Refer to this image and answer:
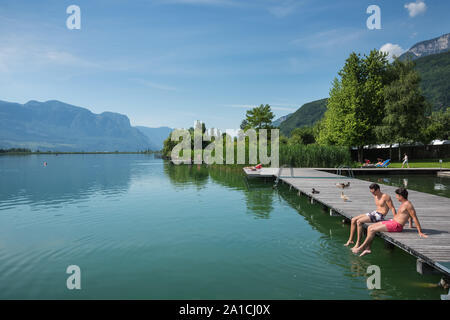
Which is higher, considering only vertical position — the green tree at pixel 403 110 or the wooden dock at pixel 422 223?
the green tree at pixel 403 110

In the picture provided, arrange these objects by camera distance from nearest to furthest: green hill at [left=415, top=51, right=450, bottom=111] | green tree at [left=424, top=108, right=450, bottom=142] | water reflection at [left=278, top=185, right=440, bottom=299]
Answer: water reflection at [left=278, top=185, right=440, bottom=299] → green tree at [left=424, top=108, right=450, bottom=142] → green hill at [left=415, top=51, right=450, bottom=111]

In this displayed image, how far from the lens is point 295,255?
747cm

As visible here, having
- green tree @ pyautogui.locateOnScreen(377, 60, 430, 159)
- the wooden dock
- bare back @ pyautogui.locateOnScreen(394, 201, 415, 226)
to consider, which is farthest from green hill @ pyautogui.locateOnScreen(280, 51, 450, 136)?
bare back @ pyautogui.locateOnScreen(394, 201, 415, 226)

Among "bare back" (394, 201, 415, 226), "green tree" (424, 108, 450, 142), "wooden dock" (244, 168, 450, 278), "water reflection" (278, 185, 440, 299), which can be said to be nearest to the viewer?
"wooden dock" (244, 168, 450, 278)

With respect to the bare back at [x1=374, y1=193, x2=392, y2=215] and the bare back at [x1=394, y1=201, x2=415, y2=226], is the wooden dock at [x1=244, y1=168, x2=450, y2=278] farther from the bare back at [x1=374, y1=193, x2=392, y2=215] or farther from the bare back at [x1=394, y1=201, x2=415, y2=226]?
the bare back at [x1=374, y1=193, x2=392, y2=215]

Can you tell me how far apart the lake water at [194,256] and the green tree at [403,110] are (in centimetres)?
2769

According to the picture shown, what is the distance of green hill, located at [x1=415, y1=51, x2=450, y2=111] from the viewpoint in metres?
147

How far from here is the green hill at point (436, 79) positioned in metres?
147

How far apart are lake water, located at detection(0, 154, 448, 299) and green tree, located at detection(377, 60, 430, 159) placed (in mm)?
27685

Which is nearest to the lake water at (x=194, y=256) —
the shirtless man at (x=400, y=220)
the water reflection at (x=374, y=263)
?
the water reflection at (x=374, y=263)

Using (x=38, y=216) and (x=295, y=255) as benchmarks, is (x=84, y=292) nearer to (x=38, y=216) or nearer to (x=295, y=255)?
(x=295, y=255)

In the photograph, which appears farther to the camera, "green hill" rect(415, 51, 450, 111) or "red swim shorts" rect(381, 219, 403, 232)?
"green hill" rect(415, 51, 450, 111)

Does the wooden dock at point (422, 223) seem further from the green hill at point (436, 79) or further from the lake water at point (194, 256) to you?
the green hill at point (436, 79)
